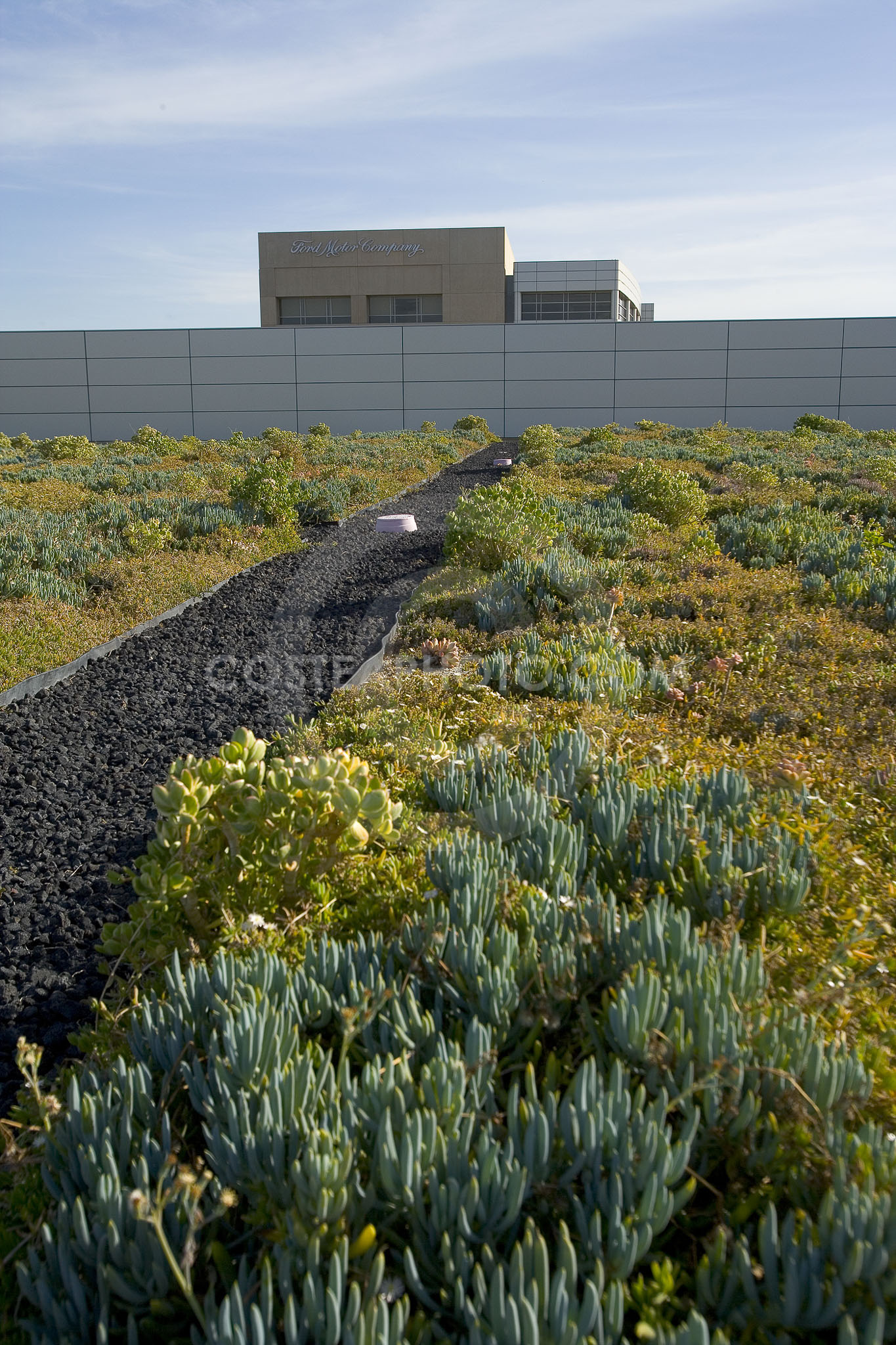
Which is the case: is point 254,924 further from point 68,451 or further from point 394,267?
point 394,267

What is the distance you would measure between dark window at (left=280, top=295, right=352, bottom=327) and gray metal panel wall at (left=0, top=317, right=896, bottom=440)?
14.7 m

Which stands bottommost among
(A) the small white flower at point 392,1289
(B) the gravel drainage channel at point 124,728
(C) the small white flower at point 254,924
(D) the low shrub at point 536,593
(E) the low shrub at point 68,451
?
(B) the gravel drainage channel at point 124,728

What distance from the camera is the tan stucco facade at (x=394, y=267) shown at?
48.4m

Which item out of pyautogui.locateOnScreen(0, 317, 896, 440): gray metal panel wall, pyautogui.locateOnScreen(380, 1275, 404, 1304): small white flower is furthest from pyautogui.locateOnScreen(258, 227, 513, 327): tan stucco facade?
pyautogui.locateOnScreen(380, 1275, 404, 1304): small white flower

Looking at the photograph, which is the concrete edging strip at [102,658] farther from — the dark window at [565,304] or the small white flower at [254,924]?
the dark window at [565,304]

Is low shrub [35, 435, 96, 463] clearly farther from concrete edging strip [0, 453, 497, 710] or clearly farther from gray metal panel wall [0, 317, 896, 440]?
concrete edging strip [0, 453, 497, 710]

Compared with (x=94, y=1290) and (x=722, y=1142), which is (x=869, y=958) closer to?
(x=722, y=1142)

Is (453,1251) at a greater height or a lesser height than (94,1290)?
greater

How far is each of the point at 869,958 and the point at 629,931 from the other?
725mm

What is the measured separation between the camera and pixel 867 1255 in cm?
151

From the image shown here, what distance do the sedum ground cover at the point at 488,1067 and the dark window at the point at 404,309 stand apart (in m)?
50.4

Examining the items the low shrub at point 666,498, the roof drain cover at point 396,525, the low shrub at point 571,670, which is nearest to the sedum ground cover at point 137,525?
the roof drain cover at point 396,525

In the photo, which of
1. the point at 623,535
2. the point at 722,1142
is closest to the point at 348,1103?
the point at 722,1142

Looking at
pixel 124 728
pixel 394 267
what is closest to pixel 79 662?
pixel 124 728
